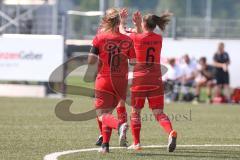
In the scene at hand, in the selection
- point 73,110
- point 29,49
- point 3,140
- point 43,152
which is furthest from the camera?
point 29,49

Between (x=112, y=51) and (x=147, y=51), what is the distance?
77 cm

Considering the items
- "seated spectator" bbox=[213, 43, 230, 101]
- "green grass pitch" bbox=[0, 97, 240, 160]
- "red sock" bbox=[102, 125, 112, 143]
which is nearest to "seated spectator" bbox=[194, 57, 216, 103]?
"seated spectator" bbox=[213, 43, 230, 101]

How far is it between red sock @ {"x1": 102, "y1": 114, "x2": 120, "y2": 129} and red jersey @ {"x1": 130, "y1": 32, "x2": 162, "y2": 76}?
1.06 metres

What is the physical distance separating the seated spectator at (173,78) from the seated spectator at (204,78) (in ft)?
2.05

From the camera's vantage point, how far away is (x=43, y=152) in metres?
12.1

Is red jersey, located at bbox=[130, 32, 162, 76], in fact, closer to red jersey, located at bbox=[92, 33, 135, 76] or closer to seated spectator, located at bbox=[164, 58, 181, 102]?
red jersey, located at bbox=[92, 33, 135, 76]

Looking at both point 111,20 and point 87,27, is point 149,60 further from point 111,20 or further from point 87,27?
point 87,27

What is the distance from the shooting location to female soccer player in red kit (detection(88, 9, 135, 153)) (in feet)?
39.6

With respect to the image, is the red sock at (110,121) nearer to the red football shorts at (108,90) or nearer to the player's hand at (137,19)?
the red football shorts at (108,90)

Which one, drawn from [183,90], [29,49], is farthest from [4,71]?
[183,90]

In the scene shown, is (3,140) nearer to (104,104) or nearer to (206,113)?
(104,104)

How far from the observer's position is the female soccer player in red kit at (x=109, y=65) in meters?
12.1

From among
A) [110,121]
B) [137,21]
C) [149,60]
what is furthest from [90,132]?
[110,121]

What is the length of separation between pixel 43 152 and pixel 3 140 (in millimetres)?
1824
